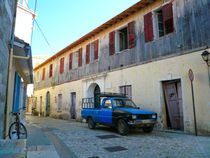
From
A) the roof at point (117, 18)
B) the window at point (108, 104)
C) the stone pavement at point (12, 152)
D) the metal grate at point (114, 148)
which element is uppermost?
the roof at point (117, 18)

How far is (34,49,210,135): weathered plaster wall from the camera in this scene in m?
7.29

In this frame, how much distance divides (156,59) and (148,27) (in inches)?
77.2

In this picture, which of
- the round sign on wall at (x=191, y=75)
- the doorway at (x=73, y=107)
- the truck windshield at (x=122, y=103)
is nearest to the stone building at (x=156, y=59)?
the round sign on wall at (x=191, y=75)

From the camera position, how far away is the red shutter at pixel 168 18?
8867 millimetres

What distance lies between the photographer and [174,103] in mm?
8609

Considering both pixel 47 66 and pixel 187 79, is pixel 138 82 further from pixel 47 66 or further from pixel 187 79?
pixel 47 66

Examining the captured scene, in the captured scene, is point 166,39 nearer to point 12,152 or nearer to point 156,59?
point 156,59

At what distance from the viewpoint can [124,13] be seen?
11039 millimetres

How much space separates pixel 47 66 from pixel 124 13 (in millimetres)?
14998

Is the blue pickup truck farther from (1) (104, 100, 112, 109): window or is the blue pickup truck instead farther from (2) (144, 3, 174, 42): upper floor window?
(2) (144, 3, 174, 42): upper floor window

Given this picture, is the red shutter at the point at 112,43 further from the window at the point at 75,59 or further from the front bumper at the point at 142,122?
the front bumper at the point at 142,122

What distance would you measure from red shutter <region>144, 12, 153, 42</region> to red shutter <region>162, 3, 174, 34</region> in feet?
2.67

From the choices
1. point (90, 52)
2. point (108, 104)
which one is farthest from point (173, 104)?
point (90, 52)

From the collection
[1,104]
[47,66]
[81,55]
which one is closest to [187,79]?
[1,104]
